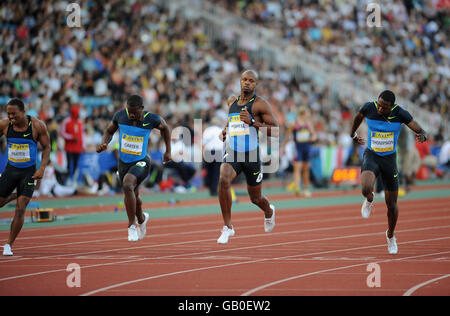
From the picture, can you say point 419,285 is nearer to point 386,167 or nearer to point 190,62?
point 386,167

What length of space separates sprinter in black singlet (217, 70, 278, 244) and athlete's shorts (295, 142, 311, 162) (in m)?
A: 9.70

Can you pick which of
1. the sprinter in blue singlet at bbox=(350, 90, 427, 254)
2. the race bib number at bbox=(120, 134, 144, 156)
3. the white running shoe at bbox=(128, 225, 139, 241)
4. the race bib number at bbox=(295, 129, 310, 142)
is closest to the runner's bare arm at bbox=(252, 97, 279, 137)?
the sprinter in blue singlet at bbox=(350, 90, 427, 254)

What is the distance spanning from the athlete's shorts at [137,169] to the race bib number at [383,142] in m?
3.49

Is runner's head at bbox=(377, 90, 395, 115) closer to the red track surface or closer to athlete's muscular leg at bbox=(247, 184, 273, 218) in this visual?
the red track surface

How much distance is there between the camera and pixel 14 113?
34.0ft

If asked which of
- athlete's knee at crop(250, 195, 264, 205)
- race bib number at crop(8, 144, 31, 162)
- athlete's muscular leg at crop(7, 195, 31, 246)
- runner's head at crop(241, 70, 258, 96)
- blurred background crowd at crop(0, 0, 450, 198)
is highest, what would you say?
blurred background crowd at crop(0, 0, 450, 198)

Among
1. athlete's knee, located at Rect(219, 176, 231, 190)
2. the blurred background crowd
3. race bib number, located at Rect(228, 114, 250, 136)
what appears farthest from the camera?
the blurred background crowd

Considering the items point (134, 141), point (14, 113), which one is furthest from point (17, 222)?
point (134, 141)

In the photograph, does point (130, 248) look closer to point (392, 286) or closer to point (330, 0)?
point (392, 286)

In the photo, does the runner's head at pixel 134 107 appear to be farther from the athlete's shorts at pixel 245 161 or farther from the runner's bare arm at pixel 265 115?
the runner's bare arm at pixel 265 115

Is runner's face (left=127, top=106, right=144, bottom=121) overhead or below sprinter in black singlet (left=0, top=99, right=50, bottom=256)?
overhead

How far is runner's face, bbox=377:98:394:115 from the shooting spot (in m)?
10.3

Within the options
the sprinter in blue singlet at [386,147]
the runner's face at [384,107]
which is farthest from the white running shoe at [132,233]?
the runner's face at [384,107]
